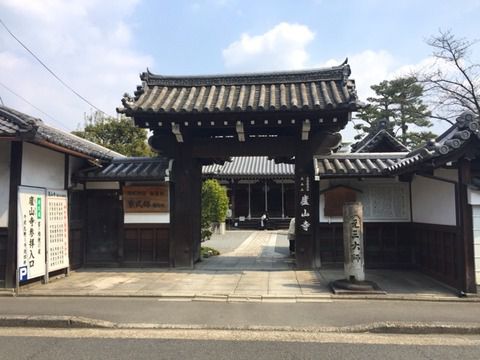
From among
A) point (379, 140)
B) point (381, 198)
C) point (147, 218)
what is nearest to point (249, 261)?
point (147, 218)

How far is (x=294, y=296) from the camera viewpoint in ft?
29.0

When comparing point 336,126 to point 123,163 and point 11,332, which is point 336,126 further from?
point 11,332

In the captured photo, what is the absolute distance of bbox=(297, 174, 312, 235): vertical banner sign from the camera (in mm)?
A: 12117

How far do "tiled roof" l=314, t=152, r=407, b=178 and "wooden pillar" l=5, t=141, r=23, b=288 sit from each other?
25.1 feet

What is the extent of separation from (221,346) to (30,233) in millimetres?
6102

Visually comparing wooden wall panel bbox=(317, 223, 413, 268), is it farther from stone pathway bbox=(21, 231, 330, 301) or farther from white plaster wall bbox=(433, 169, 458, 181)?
white plaster wall bbox=(433, 169, 458, 181)

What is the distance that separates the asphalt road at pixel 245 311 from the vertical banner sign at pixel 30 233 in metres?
1.01

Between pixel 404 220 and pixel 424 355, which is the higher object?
pixel 404 220

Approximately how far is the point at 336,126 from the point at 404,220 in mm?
3499

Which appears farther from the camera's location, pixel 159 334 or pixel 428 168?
pixel 428 168

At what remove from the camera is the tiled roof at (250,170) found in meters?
30.7

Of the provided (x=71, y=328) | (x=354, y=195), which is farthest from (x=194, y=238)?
(x=71, y=328)

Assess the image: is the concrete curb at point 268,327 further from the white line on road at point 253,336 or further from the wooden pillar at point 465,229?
the wooden pillar at point 465,229

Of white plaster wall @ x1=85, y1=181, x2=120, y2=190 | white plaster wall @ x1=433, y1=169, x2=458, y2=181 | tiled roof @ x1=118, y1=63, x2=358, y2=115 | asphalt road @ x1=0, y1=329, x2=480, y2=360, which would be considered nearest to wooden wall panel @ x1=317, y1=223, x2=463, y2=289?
white plaster wall @ x1=433, y1=169, x2=458, y2=181
